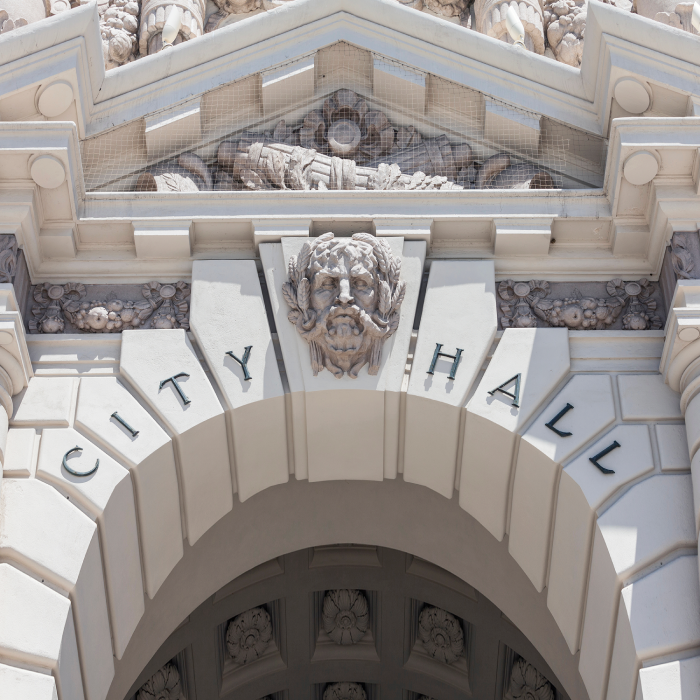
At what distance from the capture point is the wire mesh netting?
30.5 ft

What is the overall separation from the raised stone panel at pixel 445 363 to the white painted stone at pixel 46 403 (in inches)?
97.4

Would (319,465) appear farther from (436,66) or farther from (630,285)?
Answer: (436,66)

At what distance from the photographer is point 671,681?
6.86m

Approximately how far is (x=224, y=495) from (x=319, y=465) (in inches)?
30.4

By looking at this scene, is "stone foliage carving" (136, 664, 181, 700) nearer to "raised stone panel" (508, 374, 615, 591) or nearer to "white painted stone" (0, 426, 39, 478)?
"white painted stone" (0, 426, 39, 478)

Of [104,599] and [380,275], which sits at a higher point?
[380,275]

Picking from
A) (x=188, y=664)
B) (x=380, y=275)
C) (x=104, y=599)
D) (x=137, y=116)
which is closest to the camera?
(x=104, y=599)

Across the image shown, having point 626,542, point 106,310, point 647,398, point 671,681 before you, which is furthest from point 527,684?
point 106,310

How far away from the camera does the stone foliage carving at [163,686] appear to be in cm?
1167

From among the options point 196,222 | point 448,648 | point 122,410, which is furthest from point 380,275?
point 448,648

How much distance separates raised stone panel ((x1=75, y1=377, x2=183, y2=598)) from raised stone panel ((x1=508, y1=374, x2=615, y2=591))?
8.36 feet

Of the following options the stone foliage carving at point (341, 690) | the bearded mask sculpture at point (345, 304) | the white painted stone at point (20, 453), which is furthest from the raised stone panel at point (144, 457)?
the stone foliage carving at point (341, 690)

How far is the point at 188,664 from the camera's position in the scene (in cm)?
1185

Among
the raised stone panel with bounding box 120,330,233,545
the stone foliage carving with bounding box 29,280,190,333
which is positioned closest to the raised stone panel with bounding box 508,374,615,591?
the raised stone panel with bounding box 120,330,233,545
